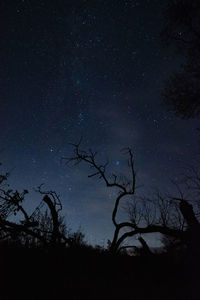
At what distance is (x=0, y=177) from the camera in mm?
10555

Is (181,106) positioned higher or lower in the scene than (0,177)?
higher

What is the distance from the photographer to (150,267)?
31.0ft

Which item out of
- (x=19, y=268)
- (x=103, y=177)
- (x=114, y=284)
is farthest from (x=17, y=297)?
(x=103, y=177)

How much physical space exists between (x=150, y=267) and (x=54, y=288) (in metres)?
5.30

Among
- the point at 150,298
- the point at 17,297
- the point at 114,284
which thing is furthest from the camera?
the point at 114,284

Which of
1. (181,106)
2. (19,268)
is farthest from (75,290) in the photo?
(181,106)

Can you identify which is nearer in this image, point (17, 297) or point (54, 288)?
point (17, 297)

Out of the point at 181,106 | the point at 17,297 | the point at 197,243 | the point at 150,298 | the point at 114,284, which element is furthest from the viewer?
the point at 181,106

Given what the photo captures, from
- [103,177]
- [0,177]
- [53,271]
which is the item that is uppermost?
[103,177]

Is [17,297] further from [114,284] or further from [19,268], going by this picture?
[114,284]

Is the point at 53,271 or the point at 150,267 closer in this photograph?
the point at 53,271

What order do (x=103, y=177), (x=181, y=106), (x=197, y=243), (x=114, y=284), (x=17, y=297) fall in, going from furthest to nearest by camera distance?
(x=103, y=177) → (x=181, y=106) → (x=197, y=243) → (x=114, y=284) → (x=17, y=297)

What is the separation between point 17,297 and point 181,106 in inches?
425

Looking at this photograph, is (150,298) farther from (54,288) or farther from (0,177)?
(0,177)
